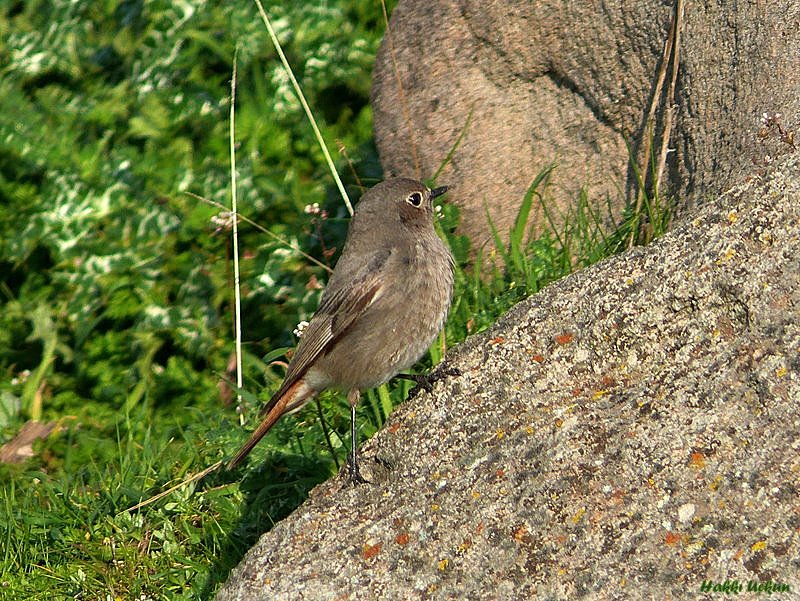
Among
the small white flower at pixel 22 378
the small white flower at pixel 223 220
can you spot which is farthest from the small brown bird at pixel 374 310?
the small white flower at pixel 22 378

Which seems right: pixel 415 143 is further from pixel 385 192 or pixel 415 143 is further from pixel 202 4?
pixel 202 4

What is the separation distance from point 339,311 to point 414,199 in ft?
2.47

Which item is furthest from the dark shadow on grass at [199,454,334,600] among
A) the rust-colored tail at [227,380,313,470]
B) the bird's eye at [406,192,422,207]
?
the bird's eye at [406,192,422,207]

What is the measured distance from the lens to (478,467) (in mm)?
3902

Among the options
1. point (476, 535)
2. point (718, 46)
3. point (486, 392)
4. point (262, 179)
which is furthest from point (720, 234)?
point (262, 179)

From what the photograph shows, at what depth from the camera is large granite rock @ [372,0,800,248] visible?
17.9ft

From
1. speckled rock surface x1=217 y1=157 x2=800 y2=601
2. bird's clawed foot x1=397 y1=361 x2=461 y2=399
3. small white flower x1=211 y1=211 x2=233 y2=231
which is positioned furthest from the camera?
small white flower x1=211 y1=211 x2=233 y2=231

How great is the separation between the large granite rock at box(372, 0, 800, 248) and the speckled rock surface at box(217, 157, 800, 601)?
4.57 ft

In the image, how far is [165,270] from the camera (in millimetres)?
7656

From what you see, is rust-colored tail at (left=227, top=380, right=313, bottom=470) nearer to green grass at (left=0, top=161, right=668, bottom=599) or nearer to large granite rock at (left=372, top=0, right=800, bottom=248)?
green grass at (left=0, top=161, right=668, bottom=599)

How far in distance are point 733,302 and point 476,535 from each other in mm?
1174

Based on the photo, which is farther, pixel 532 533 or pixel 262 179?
pixel 262 179

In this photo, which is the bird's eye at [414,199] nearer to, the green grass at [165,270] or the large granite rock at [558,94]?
the green grass at [165,270]

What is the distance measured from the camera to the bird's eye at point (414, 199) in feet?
18.7
